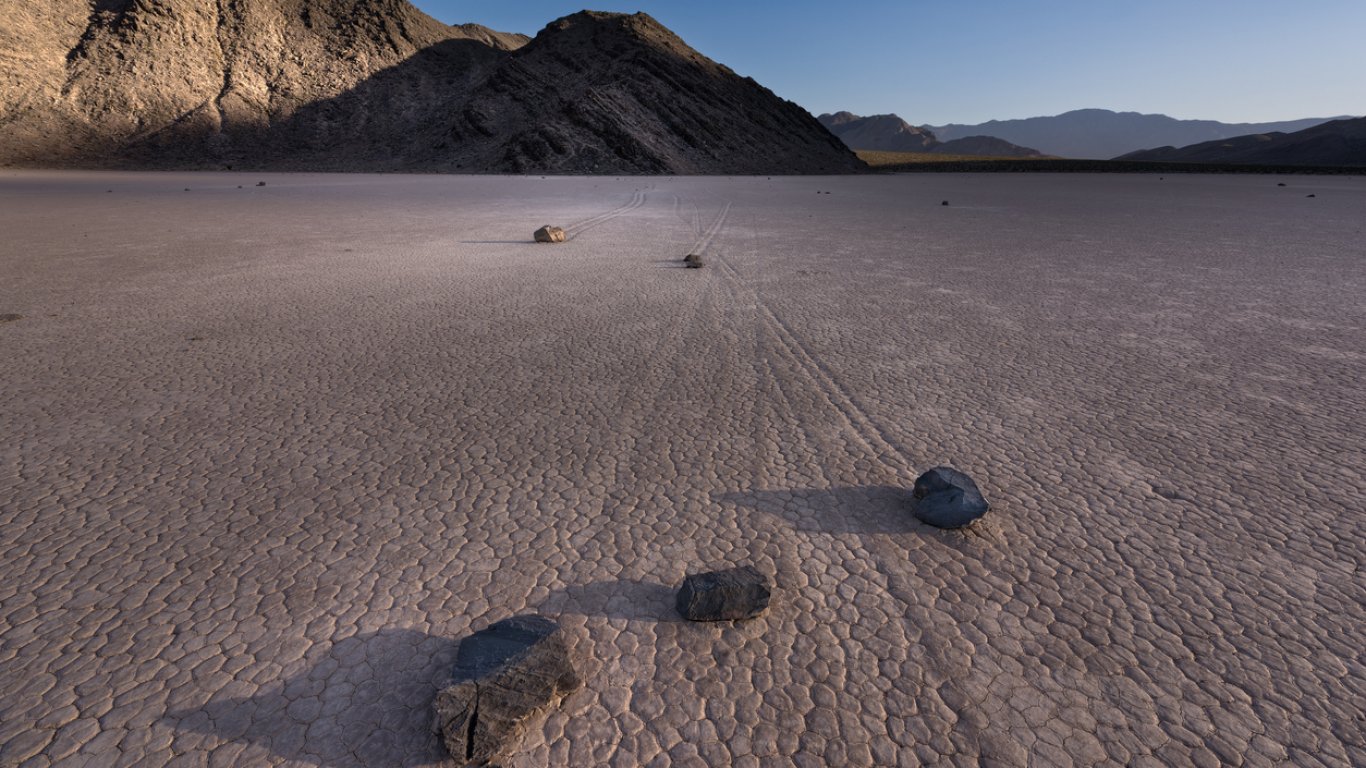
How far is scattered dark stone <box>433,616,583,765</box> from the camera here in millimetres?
1505

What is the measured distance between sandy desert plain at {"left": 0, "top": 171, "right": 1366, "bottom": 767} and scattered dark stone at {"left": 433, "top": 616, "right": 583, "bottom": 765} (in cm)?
6

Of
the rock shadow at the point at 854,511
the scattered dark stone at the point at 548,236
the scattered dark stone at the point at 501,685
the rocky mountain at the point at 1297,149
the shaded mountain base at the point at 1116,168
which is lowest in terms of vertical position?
the rock shadow at the point at 854,511

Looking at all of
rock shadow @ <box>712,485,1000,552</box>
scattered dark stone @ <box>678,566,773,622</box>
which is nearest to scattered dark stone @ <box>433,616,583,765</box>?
scattered dark stone @ <box>678,566,773,622</box>

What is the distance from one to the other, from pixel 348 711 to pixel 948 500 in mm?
1980

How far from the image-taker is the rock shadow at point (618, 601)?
6.51ft

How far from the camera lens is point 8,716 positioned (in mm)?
1621

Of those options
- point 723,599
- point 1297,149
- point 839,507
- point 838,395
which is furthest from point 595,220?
point 1297,149

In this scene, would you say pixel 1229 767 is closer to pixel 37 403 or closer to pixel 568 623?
pixel 568 623

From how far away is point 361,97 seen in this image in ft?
196

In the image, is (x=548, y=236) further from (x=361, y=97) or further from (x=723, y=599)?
(x=361, y=97)

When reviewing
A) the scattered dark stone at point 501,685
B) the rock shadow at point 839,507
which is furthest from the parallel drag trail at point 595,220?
the scattered dark stone at point 501,685

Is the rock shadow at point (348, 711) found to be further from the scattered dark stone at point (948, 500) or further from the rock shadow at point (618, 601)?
the scattered dark stone at point (948, 500)

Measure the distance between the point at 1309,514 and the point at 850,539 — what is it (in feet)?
5.65

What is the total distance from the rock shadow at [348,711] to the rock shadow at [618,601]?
320 millimetres
